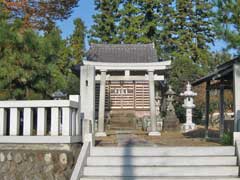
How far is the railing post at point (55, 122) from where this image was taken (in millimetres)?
7895

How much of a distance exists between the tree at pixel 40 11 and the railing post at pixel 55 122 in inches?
215

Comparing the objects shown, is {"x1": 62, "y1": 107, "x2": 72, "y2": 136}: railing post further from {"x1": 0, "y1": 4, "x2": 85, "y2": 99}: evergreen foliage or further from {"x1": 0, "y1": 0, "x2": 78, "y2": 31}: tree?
{"x1": 0, "y1": 0, "x2": 78, "y2": 31}: tree

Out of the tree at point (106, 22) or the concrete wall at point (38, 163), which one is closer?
the concrete wall at point (38, 163)

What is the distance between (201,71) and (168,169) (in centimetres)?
2051

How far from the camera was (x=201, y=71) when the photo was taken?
2731cm

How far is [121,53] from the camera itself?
73.7 ft

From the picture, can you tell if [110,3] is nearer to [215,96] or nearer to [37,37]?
[215,96]

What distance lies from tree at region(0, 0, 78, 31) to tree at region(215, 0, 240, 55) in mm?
6176

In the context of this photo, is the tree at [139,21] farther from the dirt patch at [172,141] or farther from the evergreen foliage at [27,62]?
the evergreen foliage at [27,62]

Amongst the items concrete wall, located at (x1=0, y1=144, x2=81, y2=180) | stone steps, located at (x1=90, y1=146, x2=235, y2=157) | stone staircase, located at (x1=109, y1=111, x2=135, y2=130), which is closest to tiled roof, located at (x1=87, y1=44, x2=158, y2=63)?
stone staircase, located at (x1=109, y1=111, x2=135, y2=130)

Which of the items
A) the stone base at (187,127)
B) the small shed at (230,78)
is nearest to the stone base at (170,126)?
the stone base at (187,127)

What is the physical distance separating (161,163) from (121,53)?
15.1m

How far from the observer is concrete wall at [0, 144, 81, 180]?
7605 mm

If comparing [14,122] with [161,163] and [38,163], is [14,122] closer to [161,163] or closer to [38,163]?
[38,163]
